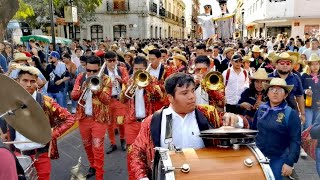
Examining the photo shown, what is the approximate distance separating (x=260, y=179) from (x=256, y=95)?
133 inches

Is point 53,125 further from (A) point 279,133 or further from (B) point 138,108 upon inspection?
(A) point 279,133

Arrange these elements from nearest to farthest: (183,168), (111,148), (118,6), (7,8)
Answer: (183,168) < (111,148) < (7,8) < (118,6)

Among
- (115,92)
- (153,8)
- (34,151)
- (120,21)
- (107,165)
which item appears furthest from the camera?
(153,8)

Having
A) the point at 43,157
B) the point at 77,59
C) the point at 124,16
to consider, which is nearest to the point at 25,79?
the point at 43,157

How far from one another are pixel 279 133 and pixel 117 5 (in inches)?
1492

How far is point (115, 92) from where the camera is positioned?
679 centimetres

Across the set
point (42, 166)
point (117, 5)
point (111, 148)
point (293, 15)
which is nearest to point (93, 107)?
point (42, 166)

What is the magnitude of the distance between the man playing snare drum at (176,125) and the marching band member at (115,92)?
284cm

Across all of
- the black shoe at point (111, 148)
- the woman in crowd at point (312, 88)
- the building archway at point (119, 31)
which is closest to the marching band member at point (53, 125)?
the black shoe at point (111, 148)

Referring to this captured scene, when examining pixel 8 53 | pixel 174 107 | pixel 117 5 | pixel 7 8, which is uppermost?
pixel 117 5

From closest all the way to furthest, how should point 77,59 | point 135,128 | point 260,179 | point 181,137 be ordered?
point 260,179 < point 181,137 < point 135,128 < point 77,59

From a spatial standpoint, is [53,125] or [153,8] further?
[153,8]

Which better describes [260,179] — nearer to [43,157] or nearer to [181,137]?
[181,137]

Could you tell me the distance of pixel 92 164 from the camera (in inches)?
232
